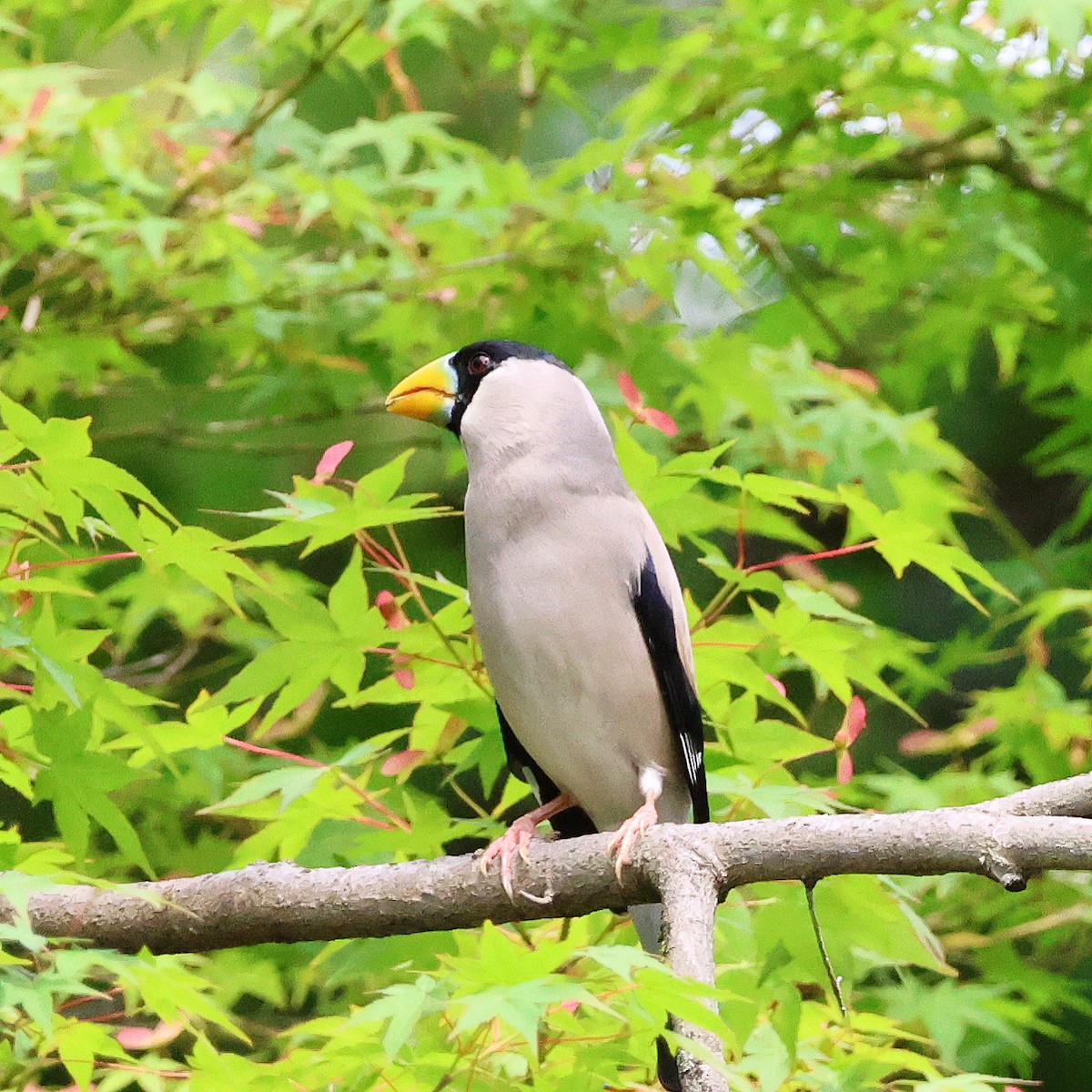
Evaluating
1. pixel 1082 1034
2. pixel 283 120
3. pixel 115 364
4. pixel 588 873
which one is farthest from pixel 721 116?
pixel 1082 1034

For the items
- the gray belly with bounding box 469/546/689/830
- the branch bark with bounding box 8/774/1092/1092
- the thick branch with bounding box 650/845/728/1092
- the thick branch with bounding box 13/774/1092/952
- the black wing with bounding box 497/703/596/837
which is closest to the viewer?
the thick branch with bounding box 650/845/728/1092

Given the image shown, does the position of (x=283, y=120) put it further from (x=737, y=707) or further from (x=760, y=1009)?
(x=760, y=1009)

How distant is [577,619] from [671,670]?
0.20 meters

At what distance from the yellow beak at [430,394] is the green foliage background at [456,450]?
0.35 m

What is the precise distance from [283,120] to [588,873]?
2095 mm

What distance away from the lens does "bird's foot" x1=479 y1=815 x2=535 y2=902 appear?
1.86 meters

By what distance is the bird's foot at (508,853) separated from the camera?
186 centimetres

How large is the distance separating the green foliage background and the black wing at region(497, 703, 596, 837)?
11cm

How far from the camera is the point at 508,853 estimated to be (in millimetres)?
1891

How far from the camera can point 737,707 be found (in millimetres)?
2266

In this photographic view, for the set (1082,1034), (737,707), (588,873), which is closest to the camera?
(588,873)

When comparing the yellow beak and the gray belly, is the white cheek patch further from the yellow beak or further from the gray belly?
the gray belly

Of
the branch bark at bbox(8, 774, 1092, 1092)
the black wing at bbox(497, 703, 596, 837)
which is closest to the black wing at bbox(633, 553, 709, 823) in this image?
the black wing at bbox(497, 703, 596, 837)

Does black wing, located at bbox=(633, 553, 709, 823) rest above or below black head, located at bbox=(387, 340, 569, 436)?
below
